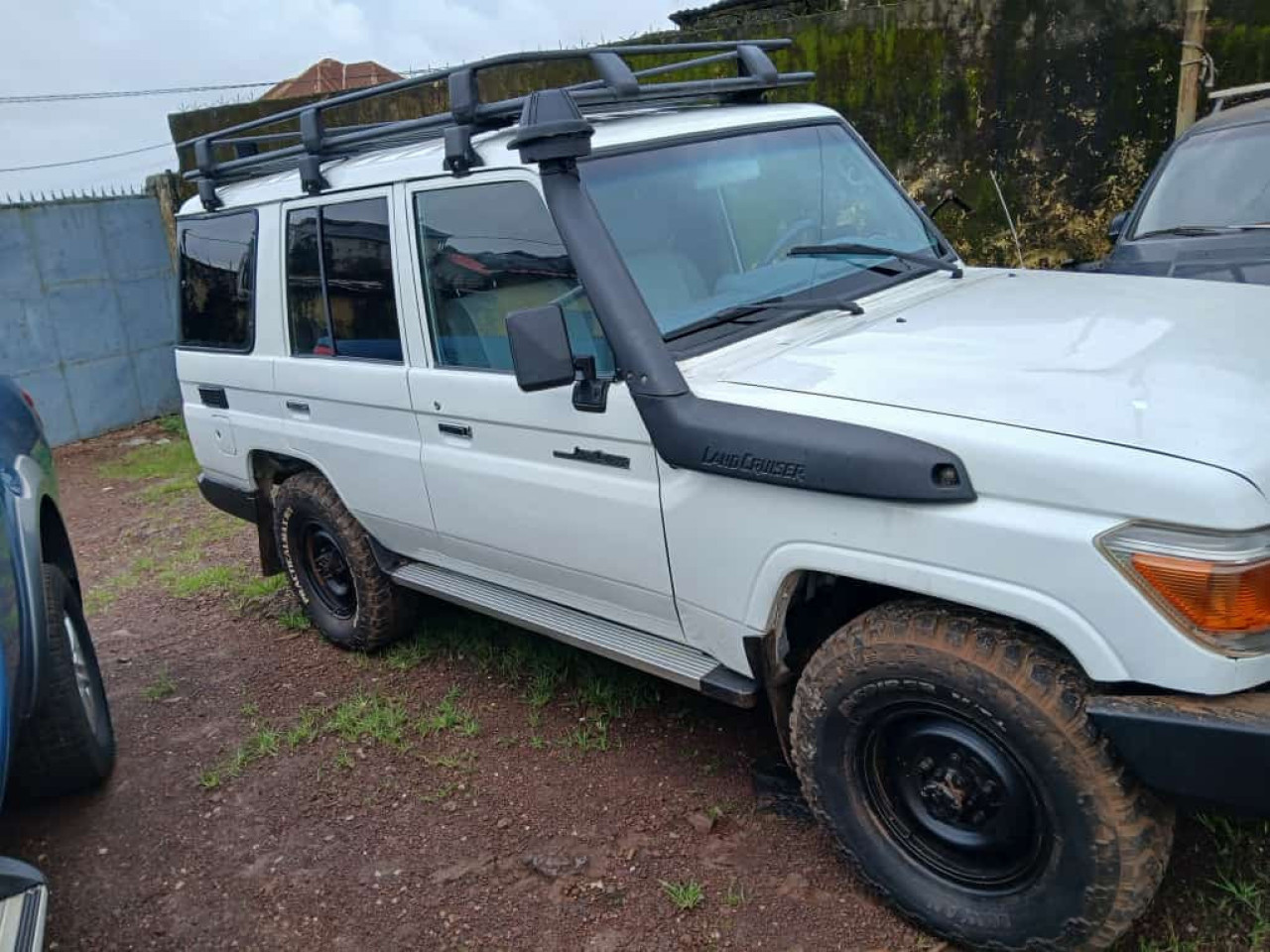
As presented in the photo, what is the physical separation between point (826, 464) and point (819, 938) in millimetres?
1260

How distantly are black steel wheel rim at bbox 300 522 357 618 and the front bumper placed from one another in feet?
10.8

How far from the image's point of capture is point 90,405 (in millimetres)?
10273

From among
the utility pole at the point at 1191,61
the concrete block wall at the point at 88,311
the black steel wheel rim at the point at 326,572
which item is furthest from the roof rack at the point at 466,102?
the concrete block wall at the point at 88,311

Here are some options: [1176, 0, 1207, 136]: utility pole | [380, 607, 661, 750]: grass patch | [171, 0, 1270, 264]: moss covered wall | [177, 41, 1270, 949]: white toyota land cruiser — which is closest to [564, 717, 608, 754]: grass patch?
[380, 607, 661, 750]: grass patch

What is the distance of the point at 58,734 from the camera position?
11.5ft

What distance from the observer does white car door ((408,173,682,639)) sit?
292 centimetres

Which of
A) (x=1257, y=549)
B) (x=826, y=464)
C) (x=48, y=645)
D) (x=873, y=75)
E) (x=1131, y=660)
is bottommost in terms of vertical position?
(x=48, y=645)

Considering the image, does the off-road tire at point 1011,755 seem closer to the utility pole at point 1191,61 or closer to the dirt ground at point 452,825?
the dirt ground at point 452,825

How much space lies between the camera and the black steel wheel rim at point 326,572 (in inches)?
181

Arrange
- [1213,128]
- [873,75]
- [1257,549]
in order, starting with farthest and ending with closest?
[873,75]
[1213,128]
[1257,549]

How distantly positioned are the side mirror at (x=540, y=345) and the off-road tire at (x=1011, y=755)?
3.30 feet

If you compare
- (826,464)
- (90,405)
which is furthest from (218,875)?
(90,405)

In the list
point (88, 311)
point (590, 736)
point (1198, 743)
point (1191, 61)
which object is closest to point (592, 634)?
point (590, 736)

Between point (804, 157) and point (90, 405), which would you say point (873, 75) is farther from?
point (90, 405)
